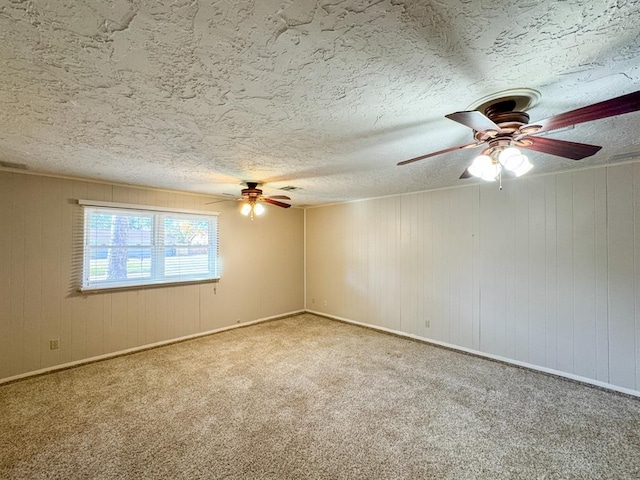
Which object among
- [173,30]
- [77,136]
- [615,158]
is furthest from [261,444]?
[615,158]

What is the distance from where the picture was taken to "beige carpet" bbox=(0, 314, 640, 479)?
1954mm

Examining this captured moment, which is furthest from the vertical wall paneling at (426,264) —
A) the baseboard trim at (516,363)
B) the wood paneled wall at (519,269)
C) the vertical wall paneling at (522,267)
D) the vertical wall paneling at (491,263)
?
the vertical wall paneling at (522,267)

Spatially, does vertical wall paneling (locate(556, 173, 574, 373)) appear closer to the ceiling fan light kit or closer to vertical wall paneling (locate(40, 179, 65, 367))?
the ceiling fan light kit

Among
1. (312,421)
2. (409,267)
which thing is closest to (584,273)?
(409,267)

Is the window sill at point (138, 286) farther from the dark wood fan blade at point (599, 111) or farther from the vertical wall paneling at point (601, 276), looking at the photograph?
the vertical wall paneling at point (601, 276)

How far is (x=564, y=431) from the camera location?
231cm

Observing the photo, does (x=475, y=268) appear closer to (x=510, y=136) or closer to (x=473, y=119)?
(x=510, y=136)

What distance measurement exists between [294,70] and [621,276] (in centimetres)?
379

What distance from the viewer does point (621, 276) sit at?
2.97 meters

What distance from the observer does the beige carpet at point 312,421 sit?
76.9 inches

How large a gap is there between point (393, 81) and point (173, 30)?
101 centimetres

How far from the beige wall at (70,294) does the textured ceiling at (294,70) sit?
3.63 ft

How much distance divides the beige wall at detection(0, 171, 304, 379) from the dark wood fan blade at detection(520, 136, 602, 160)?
447cm

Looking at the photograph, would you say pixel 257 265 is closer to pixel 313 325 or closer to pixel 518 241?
pixel 313 325
